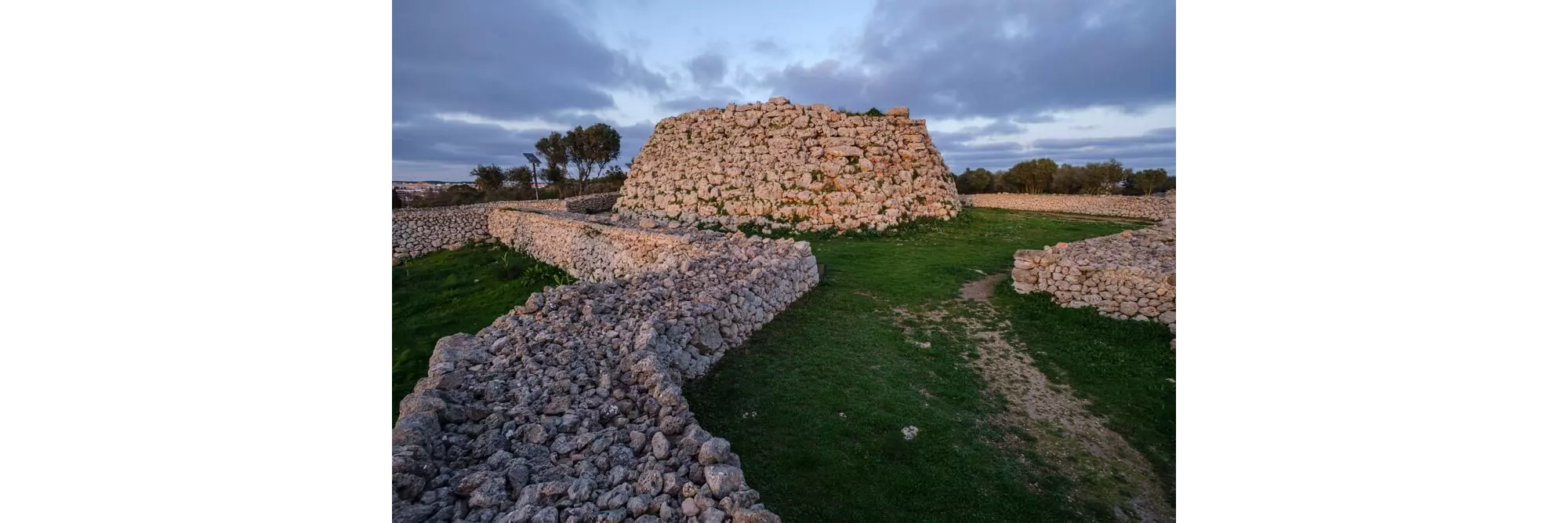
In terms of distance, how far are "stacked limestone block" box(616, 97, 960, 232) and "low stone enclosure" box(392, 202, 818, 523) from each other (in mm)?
8679

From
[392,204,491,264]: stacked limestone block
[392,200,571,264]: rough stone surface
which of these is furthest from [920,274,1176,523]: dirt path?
[392,204,491,264]: stacked limestone block

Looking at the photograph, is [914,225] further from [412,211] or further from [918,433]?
[412,211]

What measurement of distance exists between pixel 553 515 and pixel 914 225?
1424 cm

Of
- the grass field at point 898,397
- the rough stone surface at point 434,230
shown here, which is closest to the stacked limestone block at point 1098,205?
the grass field at point 898,397

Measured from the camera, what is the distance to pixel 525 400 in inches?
149

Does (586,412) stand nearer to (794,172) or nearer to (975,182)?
(794,172)

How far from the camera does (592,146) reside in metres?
31.9

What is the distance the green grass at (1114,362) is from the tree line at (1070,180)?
97.0 feet

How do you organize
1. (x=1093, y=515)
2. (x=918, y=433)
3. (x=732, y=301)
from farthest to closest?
1. (x=732, y=301)
2. (x=918, y=433)
3. (x=1093, y=515)

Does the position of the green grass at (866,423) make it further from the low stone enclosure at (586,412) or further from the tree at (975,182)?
the tree at (975,182)

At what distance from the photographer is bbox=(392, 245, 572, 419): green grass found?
275 inches

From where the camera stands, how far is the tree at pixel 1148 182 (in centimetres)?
3450

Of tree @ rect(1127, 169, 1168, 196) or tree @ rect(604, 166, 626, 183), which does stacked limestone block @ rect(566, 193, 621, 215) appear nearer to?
tree @ rect(604, 166, 626, 183)

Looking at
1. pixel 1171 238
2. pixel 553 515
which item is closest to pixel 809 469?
pixel 553 515
